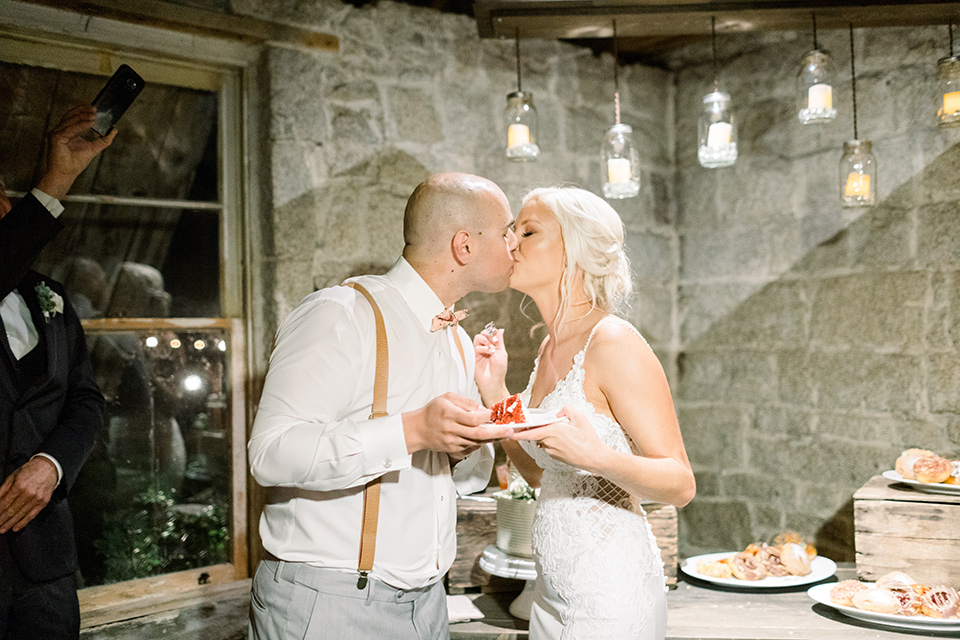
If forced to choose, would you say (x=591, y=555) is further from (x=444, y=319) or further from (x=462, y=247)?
(x=462, y=247)

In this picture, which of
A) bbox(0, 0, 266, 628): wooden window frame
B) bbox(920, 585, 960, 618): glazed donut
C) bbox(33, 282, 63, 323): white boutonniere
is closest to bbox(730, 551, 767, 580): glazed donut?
bbox(920, 585, 960, 618): glazed donut

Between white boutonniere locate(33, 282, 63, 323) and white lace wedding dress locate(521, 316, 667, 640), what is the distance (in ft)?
5.16

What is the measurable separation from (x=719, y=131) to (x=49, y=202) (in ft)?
7.67

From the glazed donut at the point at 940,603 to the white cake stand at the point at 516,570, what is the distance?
1.16m

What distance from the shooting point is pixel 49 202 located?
240 cm

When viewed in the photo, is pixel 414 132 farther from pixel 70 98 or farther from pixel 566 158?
pixel 70 98

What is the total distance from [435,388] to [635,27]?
1910mm

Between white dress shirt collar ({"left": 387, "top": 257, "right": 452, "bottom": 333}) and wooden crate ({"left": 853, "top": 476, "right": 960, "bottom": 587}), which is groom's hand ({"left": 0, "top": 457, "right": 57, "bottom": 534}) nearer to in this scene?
white dress shirt collar ({"left": 387, "top": 257, "right": 452, "bottom": 333})

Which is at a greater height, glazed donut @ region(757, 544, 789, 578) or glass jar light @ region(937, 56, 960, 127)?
glass jar light @ region(937, 56, 960, 127)

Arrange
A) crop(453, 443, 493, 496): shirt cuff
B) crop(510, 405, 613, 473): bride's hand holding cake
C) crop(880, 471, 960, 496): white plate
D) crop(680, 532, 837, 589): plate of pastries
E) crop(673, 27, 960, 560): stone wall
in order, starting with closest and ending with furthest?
crop(510, 405, 613, 473): bride's hand holding cake → crop(453, 443, 493, 496): shirt cuff → crop(880, 471, 960, 496): white plate → crop(680, 532, 837, 589): plate of pastries → crop(673, 27, 960, 560): stone wall

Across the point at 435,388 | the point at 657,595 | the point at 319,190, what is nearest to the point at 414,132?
the point at 319,190

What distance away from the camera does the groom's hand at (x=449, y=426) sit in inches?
60.6

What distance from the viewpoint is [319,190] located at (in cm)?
332

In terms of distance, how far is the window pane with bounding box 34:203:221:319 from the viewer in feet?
9.82
